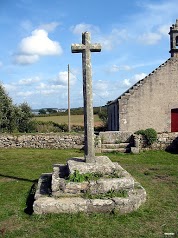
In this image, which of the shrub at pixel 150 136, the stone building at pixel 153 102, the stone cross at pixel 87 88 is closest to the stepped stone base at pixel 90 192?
the stone cross at pixel 87 88

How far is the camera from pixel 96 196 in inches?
297

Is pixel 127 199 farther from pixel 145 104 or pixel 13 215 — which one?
pixel 145 104

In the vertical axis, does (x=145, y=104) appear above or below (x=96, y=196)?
above

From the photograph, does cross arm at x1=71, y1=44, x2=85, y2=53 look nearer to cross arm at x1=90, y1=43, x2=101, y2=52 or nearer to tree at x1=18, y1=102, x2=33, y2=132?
cross arm at x1=90, y1=43, x2=101, y2=52

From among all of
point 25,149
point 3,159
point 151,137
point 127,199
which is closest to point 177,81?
point 151,137

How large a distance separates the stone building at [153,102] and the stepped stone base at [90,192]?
1244cm

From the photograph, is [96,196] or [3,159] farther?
[3,159]

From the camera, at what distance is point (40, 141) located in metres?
18.9

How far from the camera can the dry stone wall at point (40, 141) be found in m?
18.6

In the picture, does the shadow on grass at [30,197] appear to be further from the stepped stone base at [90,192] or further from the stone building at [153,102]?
the stone building at [153,102]

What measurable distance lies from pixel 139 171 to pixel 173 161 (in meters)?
3.33

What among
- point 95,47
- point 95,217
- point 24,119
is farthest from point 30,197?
point 24,119

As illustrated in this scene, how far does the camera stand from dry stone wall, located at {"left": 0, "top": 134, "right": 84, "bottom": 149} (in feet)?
61.1

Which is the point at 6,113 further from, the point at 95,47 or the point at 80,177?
the point at 80,177
